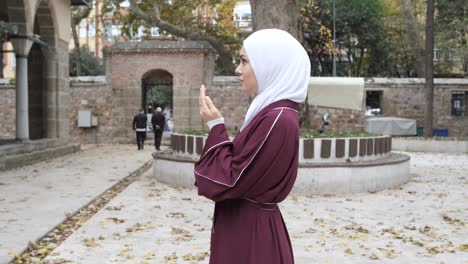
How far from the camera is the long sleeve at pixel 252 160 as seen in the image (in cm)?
202

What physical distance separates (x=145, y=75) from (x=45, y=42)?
676 centimetres

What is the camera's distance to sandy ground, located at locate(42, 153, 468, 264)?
5070 mm

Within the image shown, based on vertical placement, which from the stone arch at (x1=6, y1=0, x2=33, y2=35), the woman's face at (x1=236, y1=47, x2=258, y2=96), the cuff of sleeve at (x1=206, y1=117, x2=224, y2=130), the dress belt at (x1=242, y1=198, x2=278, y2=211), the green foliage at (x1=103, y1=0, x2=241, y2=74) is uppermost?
the green foliage at (x1=103, y1=0, x2=241, y2=74)

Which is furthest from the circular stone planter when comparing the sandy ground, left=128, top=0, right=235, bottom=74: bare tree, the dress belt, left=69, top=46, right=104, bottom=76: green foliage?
left=69, top=46, right=104, bottom=76: green foliage

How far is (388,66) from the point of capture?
1379 inches

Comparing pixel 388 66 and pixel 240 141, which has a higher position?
pixel 388 66

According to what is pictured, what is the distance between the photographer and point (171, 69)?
21.8 metres

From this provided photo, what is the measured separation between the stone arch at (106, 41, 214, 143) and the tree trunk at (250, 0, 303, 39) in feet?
38.0

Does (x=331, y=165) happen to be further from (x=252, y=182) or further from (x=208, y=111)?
(x=252, y=182)

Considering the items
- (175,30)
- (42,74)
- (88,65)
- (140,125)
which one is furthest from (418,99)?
(88,65)

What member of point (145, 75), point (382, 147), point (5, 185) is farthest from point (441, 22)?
point (5, 185)

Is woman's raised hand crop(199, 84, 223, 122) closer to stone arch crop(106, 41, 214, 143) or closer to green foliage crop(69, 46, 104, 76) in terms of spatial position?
stone arch crop(106, 41, 214, 143)

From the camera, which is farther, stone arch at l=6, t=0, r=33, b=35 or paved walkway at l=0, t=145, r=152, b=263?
stone arch at l=6, t=0, r=33, b=35

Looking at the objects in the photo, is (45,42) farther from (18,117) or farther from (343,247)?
(343,247)
